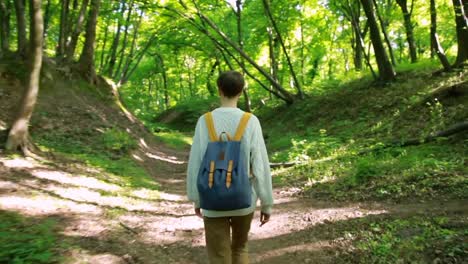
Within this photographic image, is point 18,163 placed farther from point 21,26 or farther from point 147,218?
point 21,26

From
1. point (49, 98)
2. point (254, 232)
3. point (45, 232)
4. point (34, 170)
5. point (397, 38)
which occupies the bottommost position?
point (254, 232)

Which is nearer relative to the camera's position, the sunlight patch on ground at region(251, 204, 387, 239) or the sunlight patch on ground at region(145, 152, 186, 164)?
the sunlight patch on ground at region(251, 204, 387, 239)

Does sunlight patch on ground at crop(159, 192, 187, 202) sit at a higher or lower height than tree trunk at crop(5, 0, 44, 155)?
lower

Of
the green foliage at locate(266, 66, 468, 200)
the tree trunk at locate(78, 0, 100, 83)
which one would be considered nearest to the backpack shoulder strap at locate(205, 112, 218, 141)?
the green foliage at locate(266, 66, 468, 200)

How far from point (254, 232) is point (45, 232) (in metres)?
2.96

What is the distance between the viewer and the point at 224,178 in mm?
2730

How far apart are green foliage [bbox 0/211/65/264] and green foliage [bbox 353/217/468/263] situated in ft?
11.5

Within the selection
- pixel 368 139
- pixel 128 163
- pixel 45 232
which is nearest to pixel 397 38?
pixel 368 139

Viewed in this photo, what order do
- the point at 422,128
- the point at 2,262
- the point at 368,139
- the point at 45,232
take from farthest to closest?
the point at 368,139
the point at 422,128
the point at 45,232
the point at 2,262

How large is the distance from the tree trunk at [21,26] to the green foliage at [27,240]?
19.7 ft

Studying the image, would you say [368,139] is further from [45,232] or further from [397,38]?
[397,38]

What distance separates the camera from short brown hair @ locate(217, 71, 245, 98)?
9.92 ft

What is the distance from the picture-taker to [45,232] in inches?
193

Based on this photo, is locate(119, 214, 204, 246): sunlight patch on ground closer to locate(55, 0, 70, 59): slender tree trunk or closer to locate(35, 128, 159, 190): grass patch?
locate(35, 128, 159, 190): grass patch
